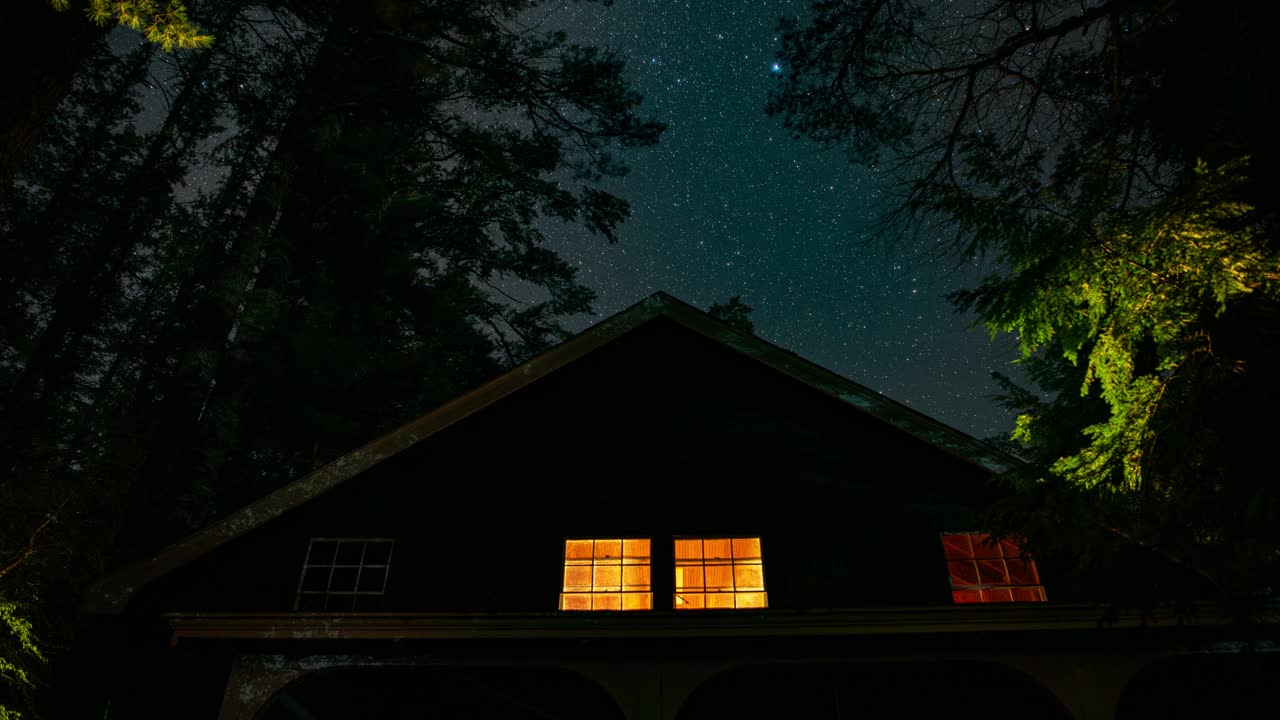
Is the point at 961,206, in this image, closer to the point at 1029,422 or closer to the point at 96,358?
the point at 1029,422

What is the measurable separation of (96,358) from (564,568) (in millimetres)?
20152

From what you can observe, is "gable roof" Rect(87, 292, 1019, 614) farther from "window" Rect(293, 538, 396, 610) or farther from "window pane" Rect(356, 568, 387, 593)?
"window pane" Rect(356, 568, 387, 593)

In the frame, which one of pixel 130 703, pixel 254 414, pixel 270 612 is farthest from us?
pixel 254 414

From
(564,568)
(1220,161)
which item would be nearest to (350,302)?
(564,568)

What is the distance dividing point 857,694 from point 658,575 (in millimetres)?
4048

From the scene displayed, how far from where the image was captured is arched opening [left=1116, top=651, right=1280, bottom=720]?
27.7 ft

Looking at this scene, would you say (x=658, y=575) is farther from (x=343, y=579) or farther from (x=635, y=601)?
(x=343, y=579)

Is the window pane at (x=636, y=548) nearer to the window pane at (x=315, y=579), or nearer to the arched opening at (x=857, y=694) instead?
the arched opening at (x=857, y=694)

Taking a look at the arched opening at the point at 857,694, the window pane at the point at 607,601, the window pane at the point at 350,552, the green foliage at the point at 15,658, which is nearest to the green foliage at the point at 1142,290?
the arched opening at the point at 857,694

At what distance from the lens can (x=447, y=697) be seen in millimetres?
10273

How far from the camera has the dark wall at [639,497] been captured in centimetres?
796

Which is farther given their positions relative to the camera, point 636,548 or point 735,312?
point 735,312

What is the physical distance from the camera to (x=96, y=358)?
21.0 meters

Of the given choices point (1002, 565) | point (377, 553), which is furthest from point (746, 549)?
point (377, 553)
